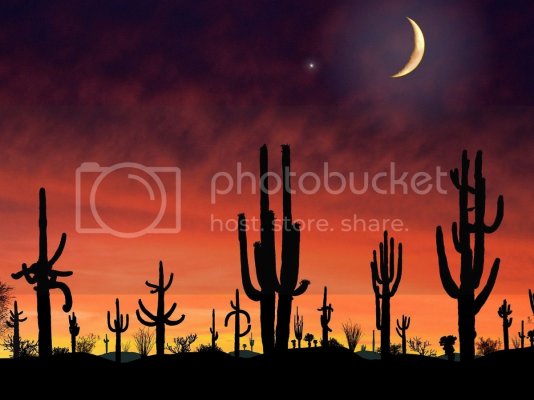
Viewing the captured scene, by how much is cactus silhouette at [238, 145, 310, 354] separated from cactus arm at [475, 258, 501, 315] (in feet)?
13.6

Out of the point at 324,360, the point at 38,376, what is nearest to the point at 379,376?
the point at 324,360

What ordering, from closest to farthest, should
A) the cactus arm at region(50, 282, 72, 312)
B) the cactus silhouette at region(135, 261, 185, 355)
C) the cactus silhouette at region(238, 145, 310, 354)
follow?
the cactus silhouette at region(238, 145, 310, 354)
the cactus arm at region(50, 282, 72, 312)
the cactus silhouette at region(135, 261, 185, 355)

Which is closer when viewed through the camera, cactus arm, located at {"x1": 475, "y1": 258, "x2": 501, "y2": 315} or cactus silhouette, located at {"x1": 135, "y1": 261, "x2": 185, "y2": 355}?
cactus arm, located at {"x1": 475, "y1": 258, "x2": 501, "y2": 315}

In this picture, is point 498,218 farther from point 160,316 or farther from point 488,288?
point 160,316

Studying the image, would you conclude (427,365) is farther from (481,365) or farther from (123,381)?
(123,381)

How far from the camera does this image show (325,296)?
114 feet

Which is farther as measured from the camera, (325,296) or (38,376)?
(325,296)

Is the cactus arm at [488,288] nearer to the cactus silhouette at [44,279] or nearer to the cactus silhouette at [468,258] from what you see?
the cactus silhouette at [468,258]

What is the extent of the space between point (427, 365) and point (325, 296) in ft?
61.9

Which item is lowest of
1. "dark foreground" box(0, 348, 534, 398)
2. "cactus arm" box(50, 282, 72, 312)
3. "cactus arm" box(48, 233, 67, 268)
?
"dark foreground" box(0, 348, 534, 398)

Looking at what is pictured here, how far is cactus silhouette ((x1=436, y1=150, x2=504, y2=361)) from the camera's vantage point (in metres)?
17.1

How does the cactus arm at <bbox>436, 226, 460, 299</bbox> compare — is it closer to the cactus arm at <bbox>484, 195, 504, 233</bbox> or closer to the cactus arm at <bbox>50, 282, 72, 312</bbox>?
the cactus arm at <bbox>484, 195, 504, 233</bbox>

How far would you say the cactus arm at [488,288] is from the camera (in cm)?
1698

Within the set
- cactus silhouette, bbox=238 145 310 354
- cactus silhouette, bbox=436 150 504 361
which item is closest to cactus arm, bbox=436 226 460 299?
cactus silhouette, bbox=436 150 504 361
